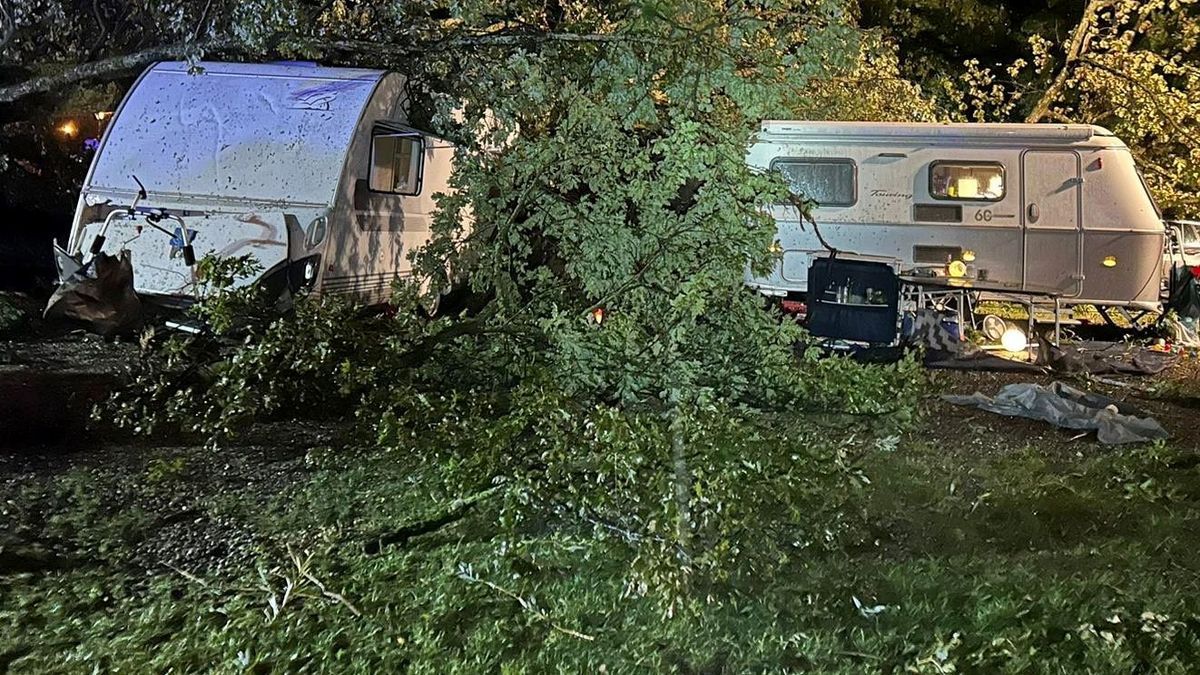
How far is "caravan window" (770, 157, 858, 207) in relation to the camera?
9.96 metres

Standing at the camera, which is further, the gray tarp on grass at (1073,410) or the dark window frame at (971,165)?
the dark window frame at (971,165)

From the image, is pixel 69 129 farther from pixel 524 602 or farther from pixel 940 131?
pixel 524 602

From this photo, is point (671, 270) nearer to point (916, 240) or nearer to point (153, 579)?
point (153, 579)

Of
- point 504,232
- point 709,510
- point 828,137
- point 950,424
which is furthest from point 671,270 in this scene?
point 828,137

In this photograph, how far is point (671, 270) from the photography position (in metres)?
5.72

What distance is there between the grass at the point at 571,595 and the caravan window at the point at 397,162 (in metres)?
4.27

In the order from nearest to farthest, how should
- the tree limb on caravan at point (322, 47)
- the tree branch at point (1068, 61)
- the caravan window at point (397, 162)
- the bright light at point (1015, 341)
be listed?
the tree limb on caravan at point (322, 47) < the caravan window at point (397, 162) < the bright light at point (1015, 341) < the tree branch at point (1068, 61)

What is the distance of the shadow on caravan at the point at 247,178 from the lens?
24.4 feet

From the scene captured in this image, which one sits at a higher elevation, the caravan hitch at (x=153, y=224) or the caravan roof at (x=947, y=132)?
the caravan roof at (x=947, y=132)

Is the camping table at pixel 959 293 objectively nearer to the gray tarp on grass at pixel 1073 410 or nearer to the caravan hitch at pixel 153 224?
the gray tarp on grass at pixel 1073 410

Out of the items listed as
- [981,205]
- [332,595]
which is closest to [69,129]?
[981,205]

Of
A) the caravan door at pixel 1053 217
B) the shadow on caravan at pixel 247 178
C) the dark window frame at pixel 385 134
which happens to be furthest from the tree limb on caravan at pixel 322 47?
the caravan door at pixel 1053 217

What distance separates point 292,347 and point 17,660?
2.67 metres

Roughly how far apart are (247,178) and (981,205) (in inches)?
268
